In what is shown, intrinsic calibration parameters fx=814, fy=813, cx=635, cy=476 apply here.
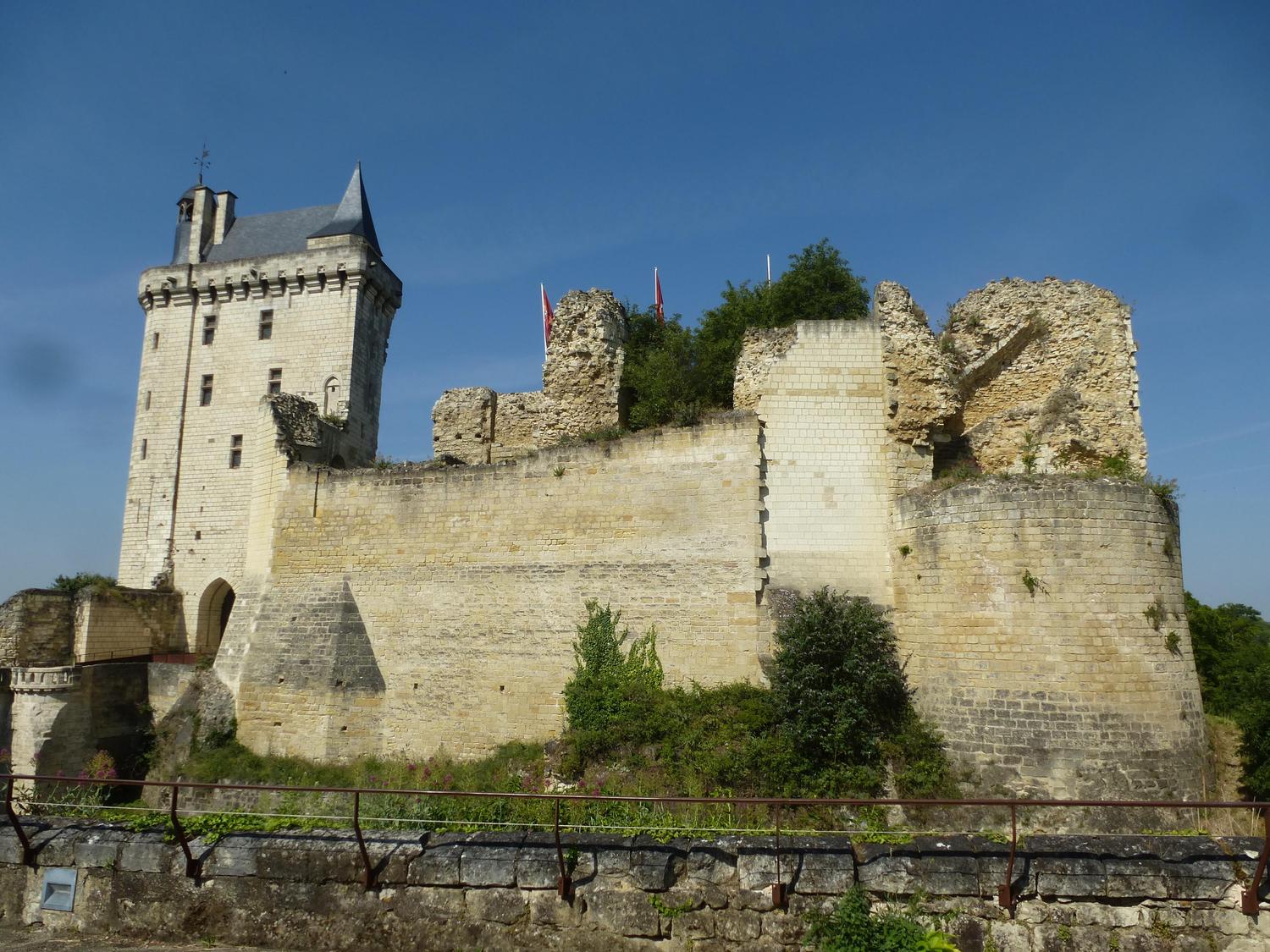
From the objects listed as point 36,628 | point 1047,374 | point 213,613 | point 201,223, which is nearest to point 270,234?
point 201,223

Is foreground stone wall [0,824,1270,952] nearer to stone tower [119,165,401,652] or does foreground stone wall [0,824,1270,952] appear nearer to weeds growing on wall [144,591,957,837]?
weeds growing on wall [144,591,957,837]

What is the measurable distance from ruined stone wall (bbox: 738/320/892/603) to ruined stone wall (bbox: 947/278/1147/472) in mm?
2542

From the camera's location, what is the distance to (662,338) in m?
16.1

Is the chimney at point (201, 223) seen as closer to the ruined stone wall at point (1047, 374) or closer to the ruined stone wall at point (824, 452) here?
the ruined stone wall at point (824, 452)

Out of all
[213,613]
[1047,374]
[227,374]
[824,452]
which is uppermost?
[227,374]

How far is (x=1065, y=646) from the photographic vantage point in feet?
31.3

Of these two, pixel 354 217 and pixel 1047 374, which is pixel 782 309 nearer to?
pixel 1047 374

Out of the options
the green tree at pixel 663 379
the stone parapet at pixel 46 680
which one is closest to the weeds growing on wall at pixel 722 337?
the green tree at pixel 663 379

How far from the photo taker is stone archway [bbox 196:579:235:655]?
2158 centimetres

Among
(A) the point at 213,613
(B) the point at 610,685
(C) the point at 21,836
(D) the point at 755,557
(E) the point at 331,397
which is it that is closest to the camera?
(C) the point at 21,836

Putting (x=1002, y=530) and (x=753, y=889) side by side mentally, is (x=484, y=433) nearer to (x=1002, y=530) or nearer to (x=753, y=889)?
(x=1002, y=530)

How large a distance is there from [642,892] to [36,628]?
1955cm

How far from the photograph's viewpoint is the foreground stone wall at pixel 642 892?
15.9 feet

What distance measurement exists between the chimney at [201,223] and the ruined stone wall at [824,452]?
2010 centimetres
